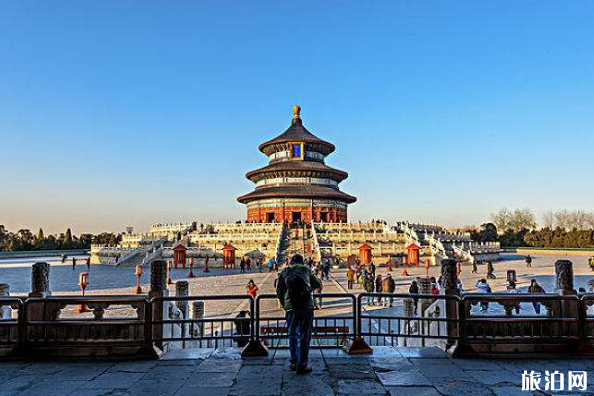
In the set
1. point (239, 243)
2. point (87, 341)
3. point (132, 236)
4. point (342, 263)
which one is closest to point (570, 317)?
point (87, 341)

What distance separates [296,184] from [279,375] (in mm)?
48408

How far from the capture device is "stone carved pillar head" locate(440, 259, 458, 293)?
765cm

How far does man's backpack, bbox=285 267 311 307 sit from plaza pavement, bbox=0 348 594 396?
1.02 metres

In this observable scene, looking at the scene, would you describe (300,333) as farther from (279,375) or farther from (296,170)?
(296,170)

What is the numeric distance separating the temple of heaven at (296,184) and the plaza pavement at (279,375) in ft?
135

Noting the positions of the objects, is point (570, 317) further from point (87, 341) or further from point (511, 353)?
point (87, 341)

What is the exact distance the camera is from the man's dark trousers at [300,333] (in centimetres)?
616

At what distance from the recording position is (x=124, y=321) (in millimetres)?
7414

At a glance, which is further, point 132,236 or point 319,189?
point 319,189

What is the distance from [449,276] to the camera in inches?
304

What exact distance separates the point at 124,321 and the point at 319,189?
4612 centimetres

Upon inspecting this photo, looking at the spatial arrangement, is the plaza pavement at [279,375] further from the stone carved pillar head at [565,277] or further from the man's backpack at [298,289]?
the stone carved pillar head at [565,277]

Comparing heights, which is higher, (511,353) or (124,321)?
(124,321)

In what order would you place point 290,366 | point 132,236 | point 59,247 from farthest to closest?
point 59,247
point 132,236
point 290,366
